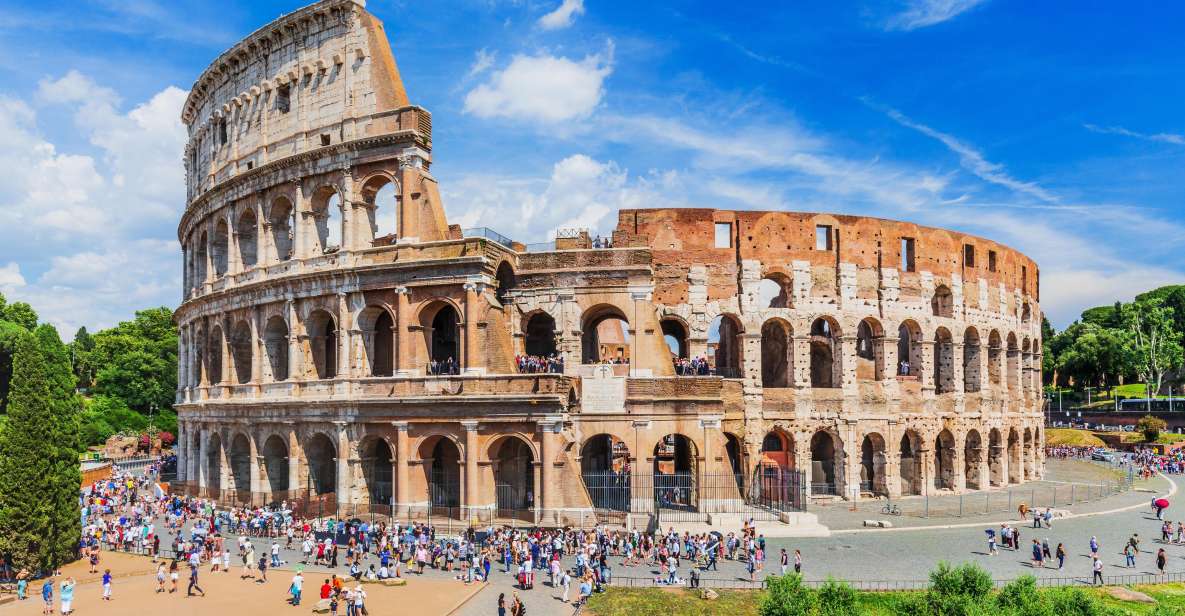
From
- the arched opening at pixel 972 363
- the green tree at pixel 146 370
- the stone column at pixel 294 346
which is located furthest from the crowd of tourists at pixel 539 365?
the green tree at pixel 146 370

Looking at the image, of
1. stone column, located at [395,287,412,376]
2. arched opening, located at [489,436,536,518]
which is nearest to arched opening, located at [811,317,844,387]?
arched opening, located at [489,436,536,518]

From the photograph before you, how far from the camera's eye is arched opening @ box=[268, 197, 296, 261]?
3831 cm

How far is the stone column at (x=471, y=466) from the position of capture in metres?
31.4

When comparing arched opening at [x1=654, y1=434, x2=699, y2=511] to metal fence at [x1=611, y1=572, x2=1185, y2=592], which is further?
arched opening at [x1=654, y1=434, x2=699, y2=511]

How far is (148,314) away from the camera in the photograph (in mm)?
78625

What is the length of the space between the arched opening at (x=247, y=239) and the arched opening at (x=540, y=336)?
13.5 m

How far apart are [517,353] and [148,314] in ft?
188

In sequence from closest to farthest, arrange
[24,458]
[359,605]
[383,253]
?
[359,605], [24,458], [383,253]

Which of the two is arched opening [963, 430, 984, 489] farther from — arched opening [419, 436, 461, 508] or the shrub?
the shrub

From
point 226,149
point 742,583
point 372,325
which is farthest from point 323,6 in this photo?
point 742,583

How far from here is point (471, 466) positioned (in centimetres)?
3150

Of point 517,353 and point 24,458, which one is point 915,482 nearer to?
point 517,353

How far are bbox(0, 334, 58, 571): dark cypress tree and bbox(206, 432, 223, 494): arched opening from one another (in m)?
12.2

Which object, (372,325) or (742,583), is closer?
(742,583)
